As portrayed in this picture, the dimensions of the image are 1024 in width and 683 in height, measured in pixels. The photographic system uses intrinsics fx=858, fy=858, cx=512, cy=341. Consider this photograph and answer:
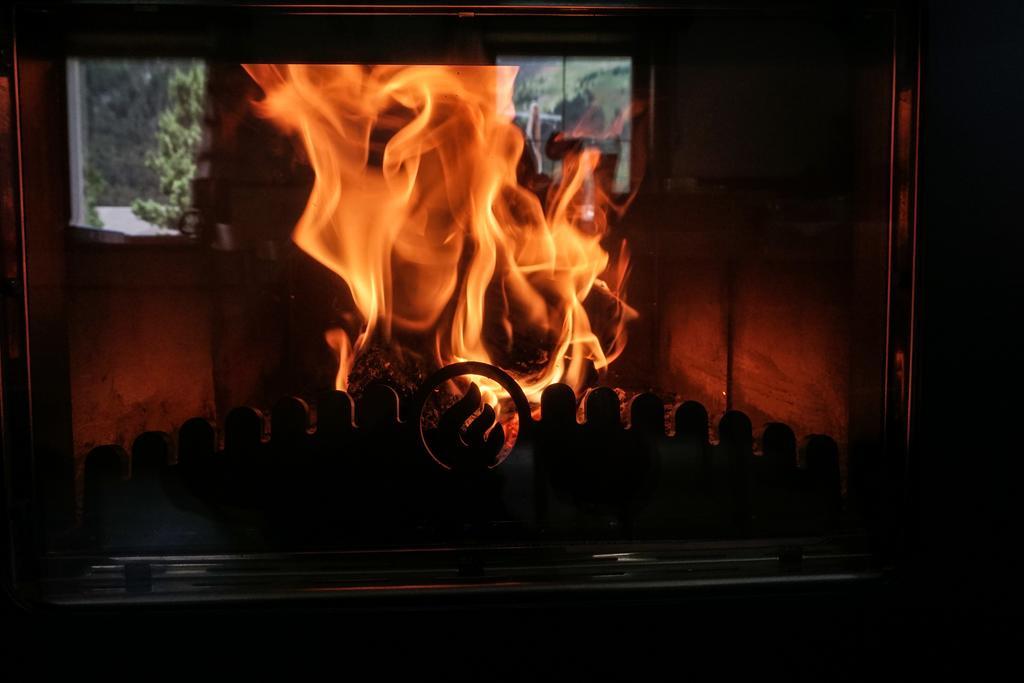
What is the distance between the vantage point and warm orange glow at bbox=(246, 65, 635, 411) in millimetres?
1064

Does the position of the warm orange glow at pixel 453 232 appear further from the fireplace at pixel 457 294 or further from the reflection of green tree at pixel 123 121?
the reflection of green tree at pixel 123 121

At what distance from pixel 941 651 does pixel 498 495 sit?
52 centimetres

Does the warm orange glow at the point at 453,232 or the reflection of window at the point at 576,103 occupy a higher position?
the reflection of window at the point at 576,103

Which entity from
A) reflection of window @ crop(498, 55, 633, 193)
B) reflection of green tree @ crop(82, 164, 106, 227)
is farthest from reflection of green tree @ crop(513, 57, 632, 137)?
reflection of green tree @ crop(82, 164, 106, 227)

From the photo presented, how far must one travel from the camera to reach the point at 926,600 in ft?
3.08

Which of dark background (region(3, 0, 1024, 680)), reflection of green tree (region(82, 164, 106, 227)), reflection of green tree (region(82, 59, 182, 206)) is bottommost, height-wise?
dark background (region(3, 0, 1024, 680))

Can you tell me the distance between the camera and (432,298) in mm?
1086

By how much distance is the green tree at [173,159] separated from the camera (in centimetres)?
103

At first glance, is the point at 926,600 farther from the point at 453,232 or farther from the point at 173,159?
the point at 173,159

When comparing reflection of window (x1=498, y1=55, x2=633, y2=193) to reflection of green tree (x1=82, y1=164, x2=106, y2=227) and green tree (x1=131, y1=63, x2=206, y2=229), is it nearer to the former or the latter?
green tree (x1=131, y1=63, x2=206, y2=229)

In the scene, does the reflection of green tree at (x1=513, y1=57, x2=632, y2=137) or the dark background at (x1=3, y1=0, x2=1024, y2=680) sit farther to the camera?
the reflection of green tree at (x1=513, y1=57, x2=632, y2=137)

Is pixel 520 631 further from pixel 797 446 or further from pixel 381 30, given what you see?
pixel 381 30

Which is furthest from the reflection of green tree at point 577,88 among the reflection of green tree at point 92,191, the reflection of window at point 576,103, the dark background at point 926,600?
the reflection of green tree at point 92,191

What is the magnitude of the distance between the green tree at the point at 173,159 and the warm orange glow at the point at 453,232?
0.38ft
